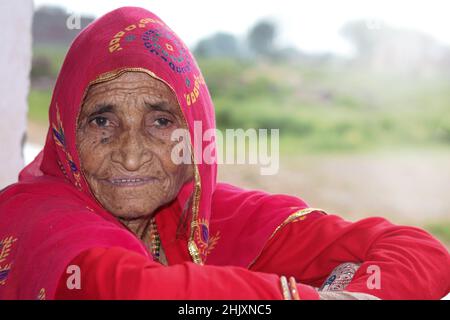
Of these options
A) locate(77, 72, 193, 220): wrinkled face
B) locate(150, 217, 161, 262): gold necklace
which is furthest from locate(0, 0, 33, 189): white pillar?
locate(77, 72, 193, 220): wrinkled face

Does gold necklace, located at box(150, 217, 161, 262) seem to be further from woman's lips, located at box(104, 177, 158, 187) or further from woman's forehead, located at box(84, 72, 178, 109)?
woman's forehead, located at box(84, 72, 178, 109)

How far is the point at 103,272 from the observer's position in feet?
3.98

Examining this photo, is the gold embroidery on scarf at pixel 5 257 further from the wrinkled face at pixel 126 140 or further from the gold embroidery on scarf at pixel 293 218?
the gold embroidery on scarf at pixel 293 218

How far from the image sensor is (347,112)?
21.0ft

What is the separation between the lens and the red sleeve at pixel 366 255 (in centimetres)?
145

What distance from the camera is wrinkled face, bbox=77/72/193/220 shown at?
5.31 ft

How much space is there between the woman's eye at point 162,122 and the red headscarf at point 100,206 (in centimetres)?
5

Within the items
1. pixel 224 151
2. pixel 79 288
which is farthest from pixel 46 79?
pixel 79 288

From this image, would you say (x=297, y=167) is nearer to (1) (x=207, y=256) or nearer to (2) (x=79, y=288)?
(1) (x=207, y=256)

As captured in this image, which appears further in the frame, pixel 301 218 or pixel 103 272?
pixel 301 218

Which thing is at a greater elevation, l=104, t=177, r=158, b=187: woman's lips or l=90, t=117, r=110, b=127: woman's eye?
l=90, t=117, r=110, b=127: woman's eye

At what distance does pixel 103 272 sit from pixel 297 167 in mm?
4799

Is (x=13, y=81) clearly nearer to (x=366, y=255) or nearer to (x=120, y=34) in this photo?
(x=120, y=34)

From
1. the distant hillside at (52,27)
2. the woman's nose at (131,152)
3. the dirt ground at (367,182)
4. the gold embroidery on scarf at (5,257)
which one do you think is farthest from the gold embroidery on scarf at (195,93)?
the dirt ground at (367,182)
